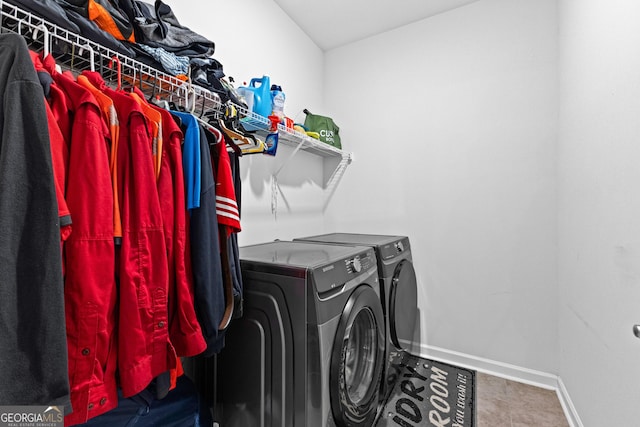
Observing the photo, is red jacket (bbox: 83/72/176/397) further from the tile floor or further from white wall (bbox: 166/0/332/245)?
the tile floor

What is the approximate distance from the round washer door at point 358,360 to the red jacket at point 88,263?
2.57 feet

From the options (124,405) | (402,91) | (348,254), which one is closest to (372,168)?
(402,91)

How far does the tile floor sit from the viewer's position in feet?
5.68

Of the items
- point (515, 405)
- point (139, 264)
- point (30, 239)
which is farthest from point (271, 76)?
point (515, 405)

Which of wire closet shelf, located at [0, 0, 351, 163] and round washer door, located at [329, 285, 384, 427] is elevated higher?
wire closet shelf, located at [0, 0, 351, 163]

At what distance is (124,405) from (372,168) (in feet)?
7.71

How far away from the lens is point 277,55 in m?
2.34

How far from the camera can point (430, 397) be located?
1905 millimetres

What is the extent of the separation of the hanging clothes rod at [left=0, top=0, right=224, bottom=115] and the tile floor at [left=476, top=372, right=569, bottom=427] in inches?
93.8

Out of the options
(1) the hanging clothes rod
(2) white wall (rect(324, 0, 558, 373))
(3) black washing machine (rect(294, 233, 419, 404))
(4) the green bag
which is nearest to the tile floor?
(2) white wall (rect(324, 0, 558, 373))

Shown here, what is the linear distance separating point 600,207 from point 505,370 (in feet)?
4.86

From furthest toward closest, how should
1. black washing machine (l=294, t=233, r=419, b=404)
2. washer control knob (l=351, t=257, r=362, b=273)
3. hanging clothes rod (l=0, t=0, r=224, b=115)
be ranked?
black washing machine (l=294, t=233, r=419, b=404) < washer control knob (l=351, t=257, r=362, b=273) < hanging clothes rod (l=0, t=0, r=224, b=115)

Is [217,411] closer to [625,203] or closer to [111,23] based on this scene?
[111,23]

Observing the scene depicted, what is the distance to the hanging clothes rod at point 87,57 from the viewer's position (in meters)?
0.84
